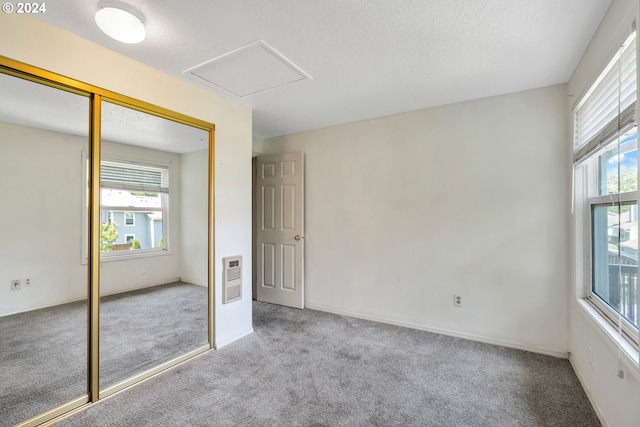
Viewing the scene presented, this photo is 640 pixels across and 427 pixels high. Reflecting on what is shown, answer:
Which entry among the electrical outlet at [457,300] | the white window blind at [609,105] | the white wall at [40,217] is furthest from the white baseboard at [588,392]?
the white wall at [40,217]

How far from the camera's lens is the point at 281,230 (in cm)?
399

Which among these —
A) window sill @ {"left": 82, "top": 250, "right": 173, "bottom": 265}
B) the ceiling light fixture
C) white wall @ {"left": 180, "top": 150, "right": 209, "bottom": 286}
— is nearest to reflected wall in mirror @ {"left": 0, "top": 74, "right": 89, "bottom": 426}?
window sill @ {"left": 82, "top": 250, "right": 173, "bottom": 265}

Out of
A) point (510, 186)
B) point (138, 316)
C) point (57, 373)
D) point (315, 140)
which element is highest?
point (315, 140)

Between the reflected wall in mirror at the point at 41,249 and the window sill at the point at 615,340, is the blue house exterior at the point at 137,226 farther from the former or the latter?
the window sill at the point at 615,340

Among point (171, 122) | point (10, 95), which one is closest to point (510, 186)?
point (171, 122)

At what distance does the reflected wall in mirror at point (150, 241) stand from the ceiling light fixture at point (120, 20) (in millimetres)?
605

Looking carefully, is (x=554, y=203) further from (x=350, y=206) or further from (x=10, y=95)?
(x=10, y=95)

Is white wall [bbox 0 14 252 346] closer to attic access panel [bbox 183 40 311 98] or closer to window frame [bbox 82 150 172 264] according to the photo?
attic access panel [bbox 183 40 311 98]

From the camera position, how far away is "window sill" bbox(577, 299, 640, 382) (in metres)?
1.33

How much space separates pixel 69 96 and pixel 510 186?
3.57 metres

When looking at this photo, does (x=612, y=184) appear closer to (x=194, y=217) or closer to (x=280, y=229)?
(x=194, y=217)

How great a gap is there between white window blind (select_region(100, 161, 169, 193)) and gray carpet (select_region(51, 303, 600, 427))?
59.1 inches

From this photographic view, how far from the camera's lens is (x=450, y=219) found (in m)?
2.97

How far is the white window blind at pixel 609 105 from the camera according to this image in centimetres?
141
